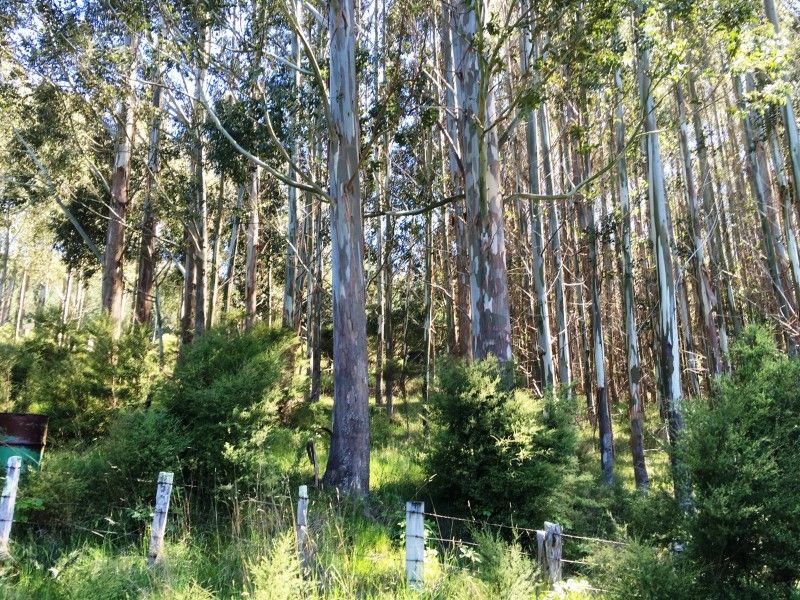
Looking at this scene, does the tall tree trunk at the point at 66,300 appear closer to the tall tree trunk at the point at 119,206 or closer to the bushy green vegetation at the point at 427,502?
the tall tree trunk at the point at 119,206

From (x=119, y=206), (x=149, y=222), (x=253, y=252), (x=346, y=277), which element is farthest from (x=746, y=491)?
(x=149, y=222)

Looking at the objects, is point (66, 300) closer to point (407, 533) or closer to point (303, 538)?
point (303, 538)

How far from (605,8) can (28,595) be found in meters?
9.37

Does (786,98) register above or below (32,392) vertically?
above

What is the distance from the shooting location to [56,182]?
52.2 feet

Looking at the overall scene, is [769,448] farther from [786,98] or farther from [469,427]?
[786,98]

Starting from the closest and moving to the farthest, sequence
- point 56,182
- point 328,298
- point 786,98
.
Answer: point 786,98
point 56,182
point 328,298

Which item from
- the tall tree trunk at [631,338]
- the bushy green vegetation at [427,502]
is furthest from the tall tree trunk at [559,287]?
the bushy green vegetation at [427,502]

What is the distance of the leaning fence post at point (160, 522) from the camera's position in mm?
4688

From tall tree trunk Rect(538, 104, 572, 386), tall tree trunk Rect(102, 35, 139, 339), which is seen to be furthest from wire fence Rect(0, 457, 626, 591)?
tall tree trunk Rect(102, 35, 139, 339)

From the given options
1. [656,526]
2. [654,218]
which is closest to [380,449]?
[654,218]

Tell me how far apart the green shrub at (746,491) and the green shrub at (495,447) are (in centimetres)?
282

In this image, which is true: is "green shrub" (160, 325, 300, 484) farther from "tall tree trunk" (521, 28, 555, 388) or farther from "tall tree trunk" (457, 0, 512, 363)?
"tall tree trunk" (521, 28, 555, 388)

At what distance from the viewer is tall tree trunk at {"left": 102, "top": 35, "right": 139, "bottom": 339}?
44.5 feet
